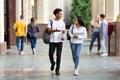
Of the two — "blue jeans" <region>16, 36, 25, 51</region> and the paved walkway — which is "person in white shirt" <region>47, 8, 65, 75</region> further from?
"blue jeans" <region>16, 36, 25, 51</region>

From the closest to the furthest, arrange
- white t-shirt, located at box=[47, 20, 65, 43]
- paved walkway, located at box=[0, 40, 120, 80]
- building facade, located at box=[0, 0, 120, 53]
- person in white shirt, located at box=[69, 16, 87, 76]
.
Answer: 1. paved walkway, located at box=[0, 40, 120, 80]
2. white t-shirt, located at box=[47, 20, 65, 43]
3. person in white shirt, located at box=[69, 16, 87, 76]
4. building facade, located at box=[0, 0, 120, 53]

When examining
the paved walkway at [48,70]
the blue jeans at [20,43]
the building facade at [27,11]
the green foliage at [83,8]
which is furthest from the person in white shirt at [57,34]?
the green foliage at [83,8]

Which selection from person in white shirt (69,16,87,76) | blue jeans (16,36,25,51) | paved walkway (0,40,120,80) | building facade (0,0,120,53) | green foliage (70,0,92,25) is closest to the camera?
paved walkway (0,40,120,80)

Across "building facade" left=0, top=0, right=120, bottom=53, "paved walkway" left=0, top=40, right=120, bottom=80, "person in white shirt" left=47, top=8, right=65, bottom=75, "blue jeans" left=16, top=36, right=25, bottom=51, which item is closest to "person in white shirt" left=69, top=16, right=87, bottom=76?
"person in white shirt" left=47, top=8, right=65, bottom=75

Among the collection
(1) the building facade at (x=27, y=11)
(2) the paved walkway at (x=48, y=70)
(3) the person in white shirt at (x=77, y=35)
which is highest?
(1) the building facade at (x=27, y=11)

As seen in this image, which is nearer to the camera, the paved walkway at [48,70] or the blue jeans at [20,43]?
the paved walkway at [48,70]

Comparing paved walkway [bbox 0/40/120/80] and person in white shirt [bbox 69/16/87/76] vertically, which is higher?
person in white shirt [bbox 69/16/87/76]

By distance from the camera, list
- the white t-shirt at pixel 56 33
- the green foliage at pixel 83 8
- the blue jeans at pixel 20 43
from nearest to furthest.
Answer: the white t-shirt at pixel 56 33 → the blue jeans at pixel 20 43 → the green foliage at pixel 83 8

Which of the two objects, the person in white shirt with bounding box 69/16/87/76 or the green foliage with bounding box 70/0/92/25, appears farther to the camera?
the green foliage with bounding box 70/0/92/25

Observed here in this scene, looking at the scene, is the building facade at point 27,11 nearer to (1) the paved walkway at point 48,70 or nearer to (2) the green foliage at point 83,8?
(1) the paved walkway at point 48,70

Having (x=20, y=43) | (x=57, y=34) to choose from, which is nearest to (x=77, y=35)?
(x=57, y=34)

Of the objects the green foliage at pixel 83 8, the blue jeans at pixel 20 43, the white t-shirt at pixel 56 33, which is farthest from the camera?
the green foliage at pixel 83 8

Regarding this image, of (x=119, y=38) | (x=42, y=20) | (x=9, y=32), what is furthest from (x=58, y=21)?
(x=42, y=20)

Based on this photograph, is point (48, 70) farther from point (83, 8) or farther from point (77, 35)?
point (83, 8)
